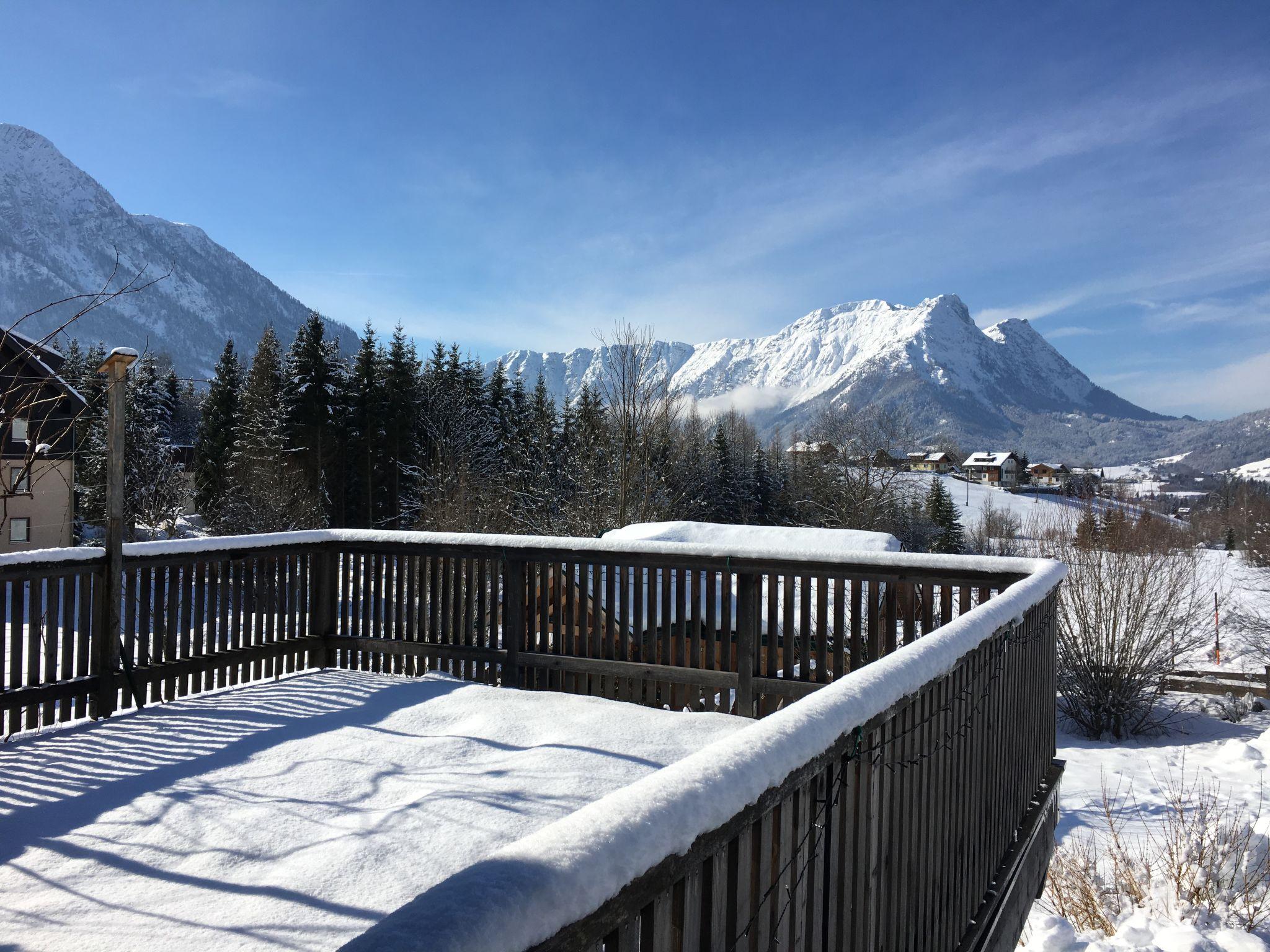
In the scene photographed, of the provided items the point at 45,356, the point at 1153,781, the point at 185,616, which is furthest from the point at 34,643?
the point at 1153,781

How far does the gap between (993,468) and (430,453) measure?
332 ft

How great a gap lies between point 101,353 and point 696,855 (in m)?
32.4

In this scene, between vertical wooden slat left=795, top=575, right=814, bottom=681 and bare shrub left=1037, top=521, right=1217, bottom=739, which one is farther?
bare shrub left=1037, top=521, right=1217, bottom=739

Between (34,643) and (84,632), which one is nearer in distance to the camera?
(34,643)

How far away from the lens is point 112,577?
4562mm

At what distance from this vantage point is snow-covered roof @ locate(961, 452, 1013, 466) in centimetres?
11294

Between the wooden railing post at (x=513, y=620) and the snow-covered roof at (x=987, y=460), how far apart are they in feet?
385

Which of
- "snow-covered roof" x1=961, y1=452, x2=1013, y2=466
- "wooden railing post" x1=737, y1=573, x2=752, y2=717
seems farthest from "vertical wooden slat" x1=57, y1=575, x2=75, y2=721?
"snow-covered roof" x1=961, y1=452, x2=1013, y2=466

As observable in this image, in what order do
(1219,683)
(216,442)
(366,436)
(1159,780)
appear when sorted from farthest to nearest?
(366,436) < (216,442) < (1219,683) < (1159,780)

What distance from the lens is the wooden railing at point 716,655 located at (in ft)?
5.40

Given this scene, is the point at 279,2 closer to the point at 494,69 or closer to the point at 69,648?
the point at 494,69

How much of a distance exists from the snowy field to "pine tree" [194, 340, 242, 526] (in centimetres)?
2433

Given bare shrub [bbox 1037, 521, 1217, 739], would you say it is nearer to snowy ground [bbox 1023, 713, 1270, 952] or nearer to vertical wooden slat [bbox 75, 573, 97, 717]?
snowy ground [bbox 1023, 713, 1270, 952]

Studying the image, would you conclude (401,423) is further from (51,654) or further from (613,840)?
(613,840)
